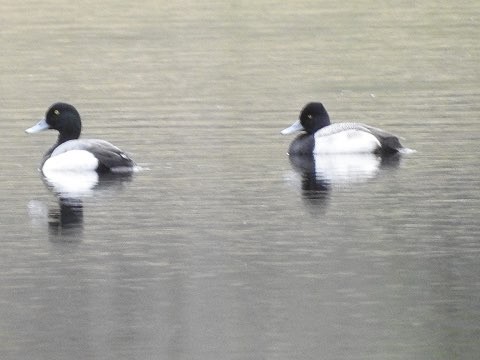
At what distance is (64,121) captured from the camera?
19.6m

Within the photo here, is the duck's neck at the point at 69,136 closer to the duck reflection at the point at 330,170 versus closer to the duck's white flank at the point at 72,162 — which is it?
the duck's white flank at the point at 72,162

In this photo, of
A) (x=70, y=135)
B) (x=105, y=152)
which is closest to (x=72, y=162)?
(x=105, y=152)

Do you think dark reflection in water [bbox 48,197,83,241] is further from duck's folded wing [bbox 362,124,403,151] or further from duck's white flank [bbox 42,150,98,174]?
duck's folded wing [bbox 362,124,403,151]

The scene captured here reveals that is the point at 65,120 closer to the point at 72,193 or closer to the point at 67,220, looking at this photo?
the point at 72,193

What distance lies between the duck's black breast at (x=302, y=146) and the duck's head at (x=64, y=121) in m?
2.60

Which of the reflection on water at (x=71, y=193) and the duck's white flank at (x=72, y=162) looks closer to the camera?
the reflection on water at (x=71, y=193)

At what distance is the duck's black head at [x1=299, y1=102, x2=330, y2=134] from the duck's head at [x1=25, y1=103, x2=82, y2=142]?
2.88 metres

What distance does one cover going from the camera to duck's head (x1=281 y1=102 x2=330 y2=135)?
20.4 metres

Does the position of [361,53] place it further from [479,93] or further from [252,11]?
[252,11]

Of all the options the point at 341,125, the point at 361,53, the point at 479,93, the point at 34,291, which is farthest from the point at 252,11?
the point at 34,291

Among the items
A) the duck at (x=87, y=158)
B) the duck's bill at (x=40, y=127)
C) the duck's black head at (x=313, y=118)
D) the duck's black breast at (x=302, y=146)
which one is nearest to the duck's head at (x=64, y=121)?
the duck's bill at (x=40, y=127)

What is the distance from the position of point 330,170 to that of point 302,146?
1432 millimetres

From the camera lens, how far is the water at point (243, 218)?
10.6 m

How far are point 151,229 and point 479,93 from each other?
10820 millimetres
